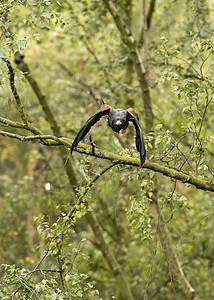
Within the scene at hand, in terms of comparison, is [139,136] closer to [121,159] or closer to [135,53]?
[121,159]

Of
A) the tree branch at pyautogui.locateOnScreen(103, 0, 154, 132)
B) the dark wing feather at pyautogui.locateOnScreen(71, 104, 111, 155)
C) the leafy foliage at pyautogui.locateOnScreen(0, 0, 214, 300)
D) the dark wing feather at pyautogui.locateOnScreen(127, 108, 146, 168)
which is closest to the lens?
the dark wing feather at pyautogui.locateOnScreen(127, 108, 146, 168)

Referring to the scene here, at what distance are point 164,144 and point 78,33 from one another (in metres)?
4.97

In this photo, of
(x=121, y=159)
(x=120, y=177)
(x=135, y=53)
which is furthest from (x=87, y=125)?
(x=135, y=53)

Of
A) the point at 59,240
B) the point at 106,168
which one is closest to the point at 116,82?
the point at 106,168

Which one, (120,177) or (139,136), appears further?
(120,177)

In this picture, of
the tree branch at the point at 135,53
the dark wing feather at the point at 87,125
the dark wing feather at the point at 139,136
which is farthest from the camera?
the tree branch at the point at 135,53

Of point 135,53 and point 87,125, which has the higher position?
point 135,53

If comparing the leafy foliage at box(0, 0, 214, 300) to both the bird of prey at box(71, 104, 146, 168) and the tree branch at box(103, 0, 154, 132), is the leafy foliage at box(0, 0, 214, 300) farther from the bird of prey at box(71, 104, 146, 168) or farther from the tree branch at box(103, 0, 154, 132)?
the bird of prey at box(71, 104, 146, 168)

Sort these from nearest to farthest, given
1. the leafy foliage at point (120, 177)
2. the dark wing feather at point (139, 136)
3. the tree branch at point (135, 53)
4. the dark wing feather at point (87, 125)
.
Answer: the dark wing feather at point (139, 136) < the dark wing feather at point (87, 125) < the leafy foliage at point (120, 177) < the tree branch at point (135, 53)

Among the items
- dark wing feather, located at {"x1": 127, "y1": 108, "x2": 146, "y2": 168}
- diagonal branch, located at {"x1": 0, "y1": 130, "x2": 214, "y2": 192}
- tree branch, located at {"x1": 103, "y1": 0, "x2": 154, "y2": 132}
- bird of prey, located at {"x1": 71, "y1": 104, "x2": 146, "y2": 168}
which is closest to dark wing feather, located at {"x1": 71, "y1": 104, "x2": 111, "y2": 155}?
bird of prey, located at {"x1": 71, "y1": 104, "x2": 146, "y2": 168}

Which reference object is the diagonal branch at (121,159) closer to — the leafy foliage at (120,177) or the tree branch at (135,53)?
the leafy foliage at (120,177)

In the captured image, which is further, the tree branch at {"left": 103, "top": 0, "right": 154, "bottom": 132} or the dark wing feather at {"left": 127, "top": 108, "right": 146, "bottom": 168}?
the tree branch at {"left": 103, "top": 0, "right": 154, "bottom": 132}

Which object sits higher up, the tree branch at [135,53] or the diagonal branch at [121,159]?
the tree branch at [135,53]

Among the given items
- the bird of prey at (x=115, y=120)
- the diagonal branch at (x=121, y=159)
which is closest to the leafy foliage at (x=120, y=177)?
the diagonal branch at (x=121, y=159)
